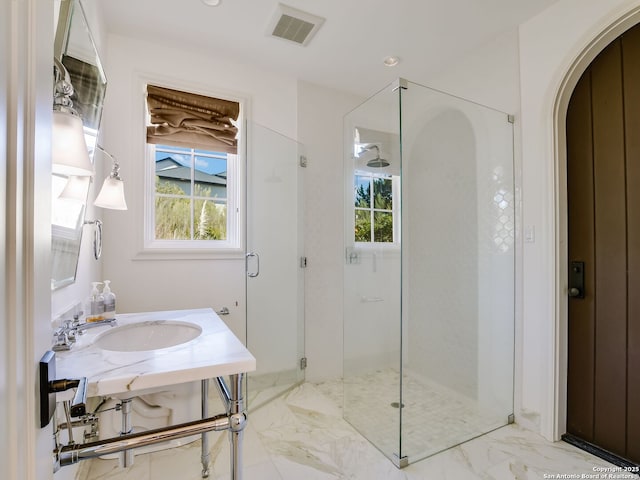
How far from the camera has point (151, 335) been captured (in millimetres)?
1510

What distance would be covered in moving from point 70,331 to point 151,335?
1.15 feet

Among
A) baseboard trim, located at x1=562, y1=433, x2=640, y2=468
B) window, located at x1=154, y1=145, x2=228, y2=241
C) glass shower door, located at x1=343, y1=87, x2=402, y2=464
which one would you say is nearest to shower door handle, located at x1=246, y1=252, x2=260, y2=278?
window, located at x1=154, y1=145, x2=228, y2=241

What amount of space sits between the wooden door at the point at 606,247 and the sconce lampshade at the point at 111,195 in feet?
8.16

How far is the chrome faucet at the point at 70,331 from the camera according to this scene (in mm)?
1075

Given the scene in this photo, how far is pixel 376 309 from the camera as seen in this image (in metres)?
2.32

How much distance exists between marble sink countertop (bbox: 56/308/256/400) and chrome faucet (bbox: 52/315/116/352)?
0.02 meters

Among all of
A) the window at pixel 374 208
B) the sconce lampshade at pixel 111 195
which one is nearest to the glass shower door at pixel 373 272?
the window at pixel 374 208

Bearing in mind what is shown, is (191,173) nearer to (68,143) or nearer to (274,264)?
(274,264)

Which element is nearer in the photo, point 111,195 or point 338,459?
point 111,195

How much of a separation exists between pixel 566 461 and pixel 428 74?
2766 mm

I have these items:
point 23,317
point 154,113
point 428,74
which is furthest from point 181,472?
point 428,74

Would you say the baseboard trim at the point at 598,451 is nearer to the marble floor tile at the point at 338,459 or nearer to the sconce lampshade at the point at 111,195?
the marble floor tile at the point at 338,459

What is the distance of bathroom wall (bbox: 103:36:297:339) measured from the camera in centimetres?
222

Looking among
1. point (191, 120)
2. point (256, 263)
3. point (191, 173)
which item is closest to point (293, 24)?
point (191, 120)
